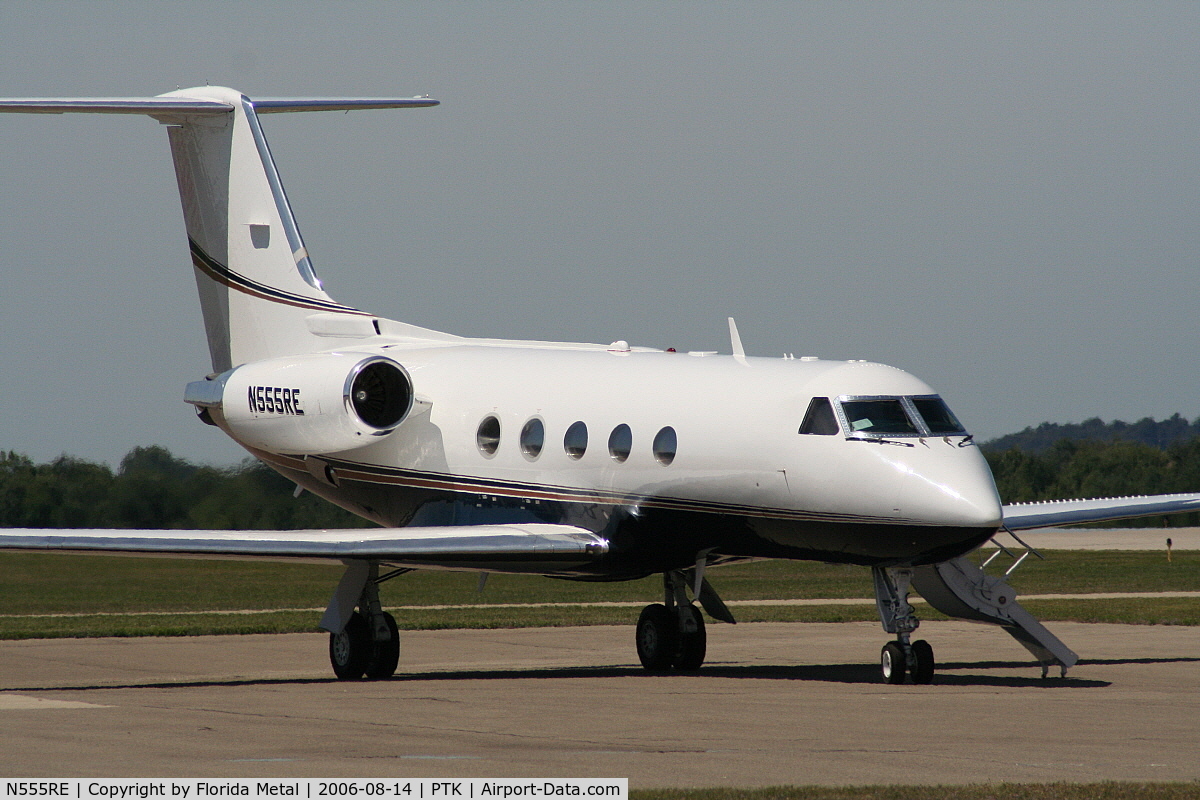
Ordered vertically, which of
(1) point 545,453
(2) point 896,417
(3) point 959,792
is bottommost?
(3) point 959,792

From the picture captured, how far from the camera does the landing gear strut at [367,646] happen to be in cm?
1938

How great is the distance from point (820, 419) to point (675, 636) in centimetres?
438

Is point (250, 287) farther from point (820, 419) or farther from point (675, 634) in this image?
point (820, 419)

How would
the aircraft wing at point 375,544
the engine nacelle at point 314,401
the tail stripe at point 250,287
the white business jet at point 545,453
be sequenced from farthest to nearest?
the tail stripe at point 250,287 → the engine nacelle at point 314,401 → the aircraft wing at point 375,544 → the white business jet at point 545,453

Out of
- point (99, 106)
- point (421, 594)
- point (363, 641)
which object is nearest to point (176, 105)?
point (99, 106)

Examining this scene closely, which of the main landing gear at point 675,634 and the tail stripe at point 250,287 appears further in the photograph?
the tail stripe at point 250,287

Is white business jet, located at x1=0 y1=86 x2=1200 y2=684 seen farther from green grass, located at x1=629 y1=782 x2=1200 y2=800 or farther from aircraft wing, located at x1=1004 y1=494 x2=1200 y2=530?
green grass, located at x1=629 y1=782 x2=1200 y2=800

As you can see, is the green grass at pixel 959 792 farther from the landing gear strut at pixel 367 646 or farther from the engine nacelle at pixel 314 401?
the engine nacelle at pixel 314 401

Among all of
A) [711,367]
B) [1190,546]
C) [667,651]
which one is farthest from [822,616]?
[1190,546]
